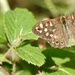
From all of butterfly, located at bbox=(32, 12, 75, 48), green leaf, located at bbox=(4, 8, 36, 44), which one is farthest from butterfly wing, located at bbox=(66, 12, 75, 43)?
green leaf, located at bbox=(4, 8, 36, 44)

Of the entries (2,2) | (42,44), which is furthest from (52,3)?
(42,44)

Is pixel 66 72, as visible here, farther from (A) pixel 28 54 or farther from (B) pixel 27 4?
(B) pixel 27 4

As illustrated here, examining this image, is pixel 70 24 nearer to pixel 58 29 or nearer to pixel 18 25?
pixel 58 29

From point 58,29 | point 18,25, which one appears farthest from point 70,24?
point 18,25

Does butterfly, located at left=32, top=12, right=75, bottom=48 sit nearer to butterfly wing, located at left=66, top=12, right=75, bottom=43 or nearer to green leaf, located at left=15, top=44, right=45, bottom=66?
butterfly wing, located at left=66, top=12, right=75, bottom=43

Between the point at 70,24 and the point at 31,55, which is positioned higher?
the point at 70,24

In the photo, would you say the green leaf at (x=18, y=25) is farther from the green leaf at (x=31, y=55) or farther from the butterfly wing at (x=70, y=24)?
the butterfly wing at (x=70, y=24)
